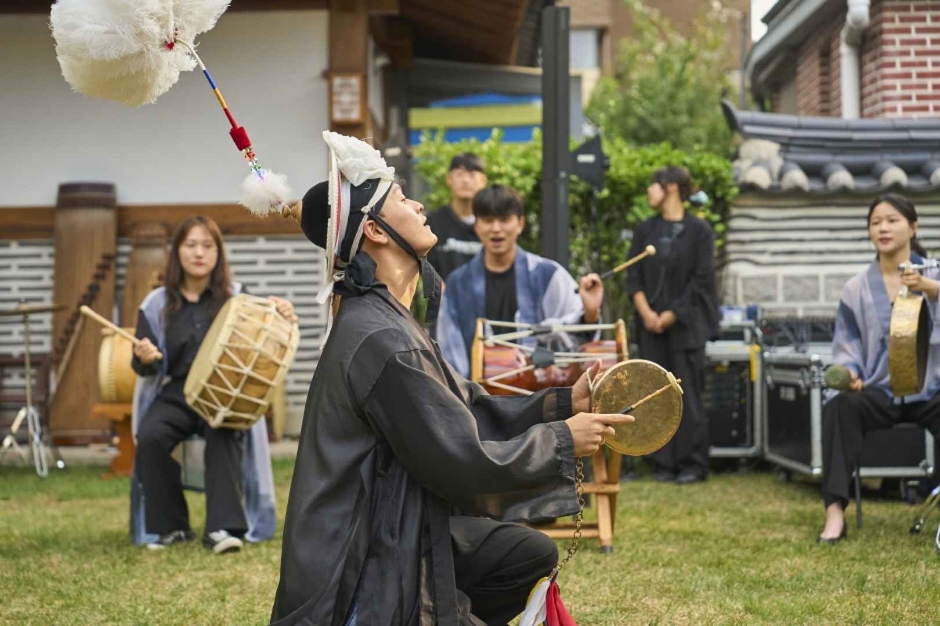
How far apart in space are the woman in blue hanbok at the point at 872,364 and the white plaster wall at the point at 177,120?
5257 mm

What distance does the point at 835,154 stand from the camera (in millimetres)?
9969

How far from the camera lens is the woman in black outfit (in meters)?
8.09

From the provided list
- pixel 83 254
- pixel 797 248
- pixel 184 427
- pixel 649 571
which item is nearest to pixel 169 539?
pixel 184 427

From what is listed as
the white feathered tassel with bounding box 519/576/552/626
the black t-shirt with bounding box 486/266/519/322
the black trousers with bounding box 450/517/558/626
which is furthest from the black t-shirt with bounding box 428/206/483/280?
the white feathered tassel with bounding box 519/576/552/626

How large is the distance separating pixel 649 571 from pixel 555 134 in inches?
105

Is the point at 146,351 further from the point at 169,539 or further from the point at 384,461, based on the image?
the point at 384,461

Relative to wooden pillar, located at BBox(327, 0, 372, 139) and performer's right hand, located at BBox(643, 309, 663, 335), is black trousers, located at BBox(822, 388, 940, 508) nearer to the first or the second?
performer's right hand, located at BBox(643, 309, 663, 335)

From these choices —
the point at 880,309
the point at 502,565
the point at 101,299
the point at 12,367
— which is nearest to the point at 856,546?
the point at 880,309

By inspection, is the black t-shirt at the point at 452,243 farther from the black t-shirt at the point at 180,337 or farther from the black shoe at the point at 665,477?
the black shoe at the point at 665,477

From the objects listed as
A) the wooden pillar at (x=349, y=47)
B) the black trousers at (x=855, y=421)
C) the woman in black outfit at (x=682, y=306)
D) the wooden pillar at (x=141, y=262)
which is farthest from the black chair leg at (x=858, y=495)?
the wooden pillar at (x=141, y=262)

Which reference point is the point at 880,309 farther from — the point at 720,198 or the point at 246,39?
the point at 246,39

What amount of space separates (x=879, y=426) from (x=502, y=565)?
10.5 feet

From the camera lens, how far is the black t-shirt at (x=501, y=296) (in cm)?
637

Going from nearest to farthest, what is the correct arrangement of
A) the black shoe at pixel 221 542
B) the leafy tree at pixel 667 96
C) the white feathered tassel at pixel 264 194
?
the white feathered tassel at pixel 264 194 < the black shoe at pixel 221 542 < the leafy tree at pixel 667 96
